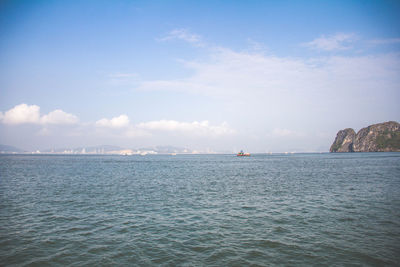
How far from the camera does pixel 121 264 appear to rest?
1334cm

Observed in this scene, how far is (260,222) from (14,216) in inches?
944

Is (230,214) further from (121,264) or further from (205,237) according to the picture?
(121,264)

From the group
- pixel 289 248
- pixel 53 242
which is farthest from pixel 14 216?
pixel 289 248

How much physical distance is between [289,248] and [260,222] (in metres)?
5.58

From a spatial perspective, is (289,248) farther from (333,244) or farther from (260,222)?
(260,222)

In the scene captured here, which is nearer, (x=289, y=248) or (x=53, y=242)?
(x=289, y=248)

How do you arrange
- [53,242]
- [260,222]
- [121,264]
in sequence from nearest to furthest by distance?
[121,264], [53,242], [260,222]

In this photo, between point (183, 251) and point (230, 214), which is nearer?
point (183, 251)

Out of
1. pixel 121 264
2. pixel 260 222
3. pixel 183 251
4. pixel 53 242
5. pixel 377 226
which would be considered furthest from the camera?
pixel 260 222

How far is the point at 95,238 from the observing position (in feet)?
56.7

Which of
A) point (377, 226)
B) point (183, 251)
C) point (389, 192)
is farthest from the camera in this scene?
point (389, 192)

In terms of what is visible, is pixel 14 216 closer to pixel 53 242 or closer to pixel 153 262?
pixel 53 242

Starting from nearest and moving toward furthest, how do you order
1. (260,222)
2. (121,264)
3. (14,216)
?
(121,264) < (260,222) < (14,216)

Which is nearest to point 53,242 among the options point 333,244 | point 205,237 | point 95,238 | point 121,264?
point 95,238
